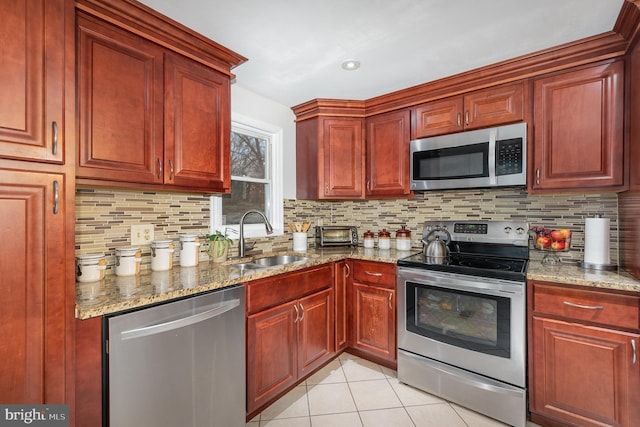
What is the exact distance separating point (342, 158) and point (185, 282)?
1.81m

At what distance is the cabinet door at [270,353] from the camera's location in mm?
1749

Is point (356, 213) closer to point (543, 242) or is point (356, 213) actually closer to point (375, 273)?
point (375, 273)

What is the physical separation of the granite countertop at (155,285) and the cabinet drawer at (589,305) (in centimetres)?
142

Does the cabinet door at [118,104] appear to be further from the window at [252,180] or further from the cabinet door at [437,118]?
the cabinet door at [437,118]

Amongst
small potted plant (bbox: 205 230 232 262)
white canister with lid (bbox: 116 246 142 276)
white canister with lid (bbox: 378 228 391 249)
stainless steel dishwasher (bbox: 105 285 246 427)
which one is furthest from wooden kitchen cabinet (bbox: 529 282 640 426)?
white canister with lid (bbox: 116 246 142 276)

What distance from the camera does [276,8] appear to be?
1.53 meters

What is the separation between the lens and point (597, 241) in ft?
6.14

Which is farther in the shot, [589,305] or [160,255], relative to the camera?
[160,255]

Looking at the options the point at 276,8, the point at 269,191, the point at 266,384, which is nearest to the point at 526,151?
the point at 276,8

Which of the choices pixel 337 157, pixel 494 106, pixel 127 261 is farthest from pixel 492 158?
pixel 127 261

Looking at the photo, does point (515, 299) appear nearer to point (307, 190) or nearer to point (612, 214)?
point (612, 214)

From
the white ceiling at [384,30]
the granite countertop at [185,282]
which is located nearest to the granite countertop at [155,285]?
the granite countertop at [185,282]

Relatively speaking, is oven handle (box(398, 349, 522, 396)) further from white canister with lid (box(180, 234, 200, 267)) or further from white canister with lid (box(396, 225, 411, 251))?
white canister with lid (box(180, 234, 200, 267))

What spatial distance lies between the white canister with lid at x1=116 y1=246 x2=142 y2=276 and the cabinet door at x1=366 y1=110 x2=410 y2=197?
1.93 meters
